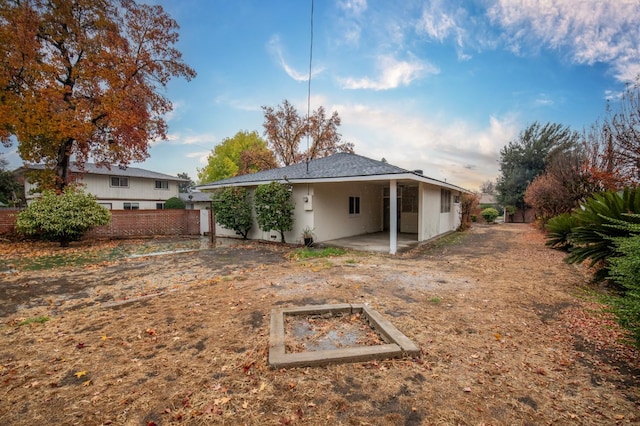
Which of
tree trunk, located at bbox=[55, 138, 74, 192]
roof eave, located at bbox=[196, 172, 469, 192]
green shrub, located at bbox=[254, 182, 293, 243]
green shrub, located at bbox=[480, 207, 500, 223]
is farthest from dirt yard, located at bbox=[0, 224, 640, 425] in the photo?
green shrub, located at bbox=[480, 207, 500, 223]

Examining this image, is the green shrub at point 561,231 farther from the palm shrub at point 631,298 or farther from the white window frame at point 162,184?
the white window frame at point 162,184

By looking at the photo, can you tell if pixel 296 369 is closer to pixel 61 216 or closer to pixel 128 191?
pixel 61 216

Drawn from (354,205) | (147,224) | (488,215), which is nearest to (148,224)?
(147,224)

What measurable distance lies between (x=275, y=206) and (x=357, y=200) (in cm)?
432

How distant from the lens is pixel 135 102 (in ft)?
43.9

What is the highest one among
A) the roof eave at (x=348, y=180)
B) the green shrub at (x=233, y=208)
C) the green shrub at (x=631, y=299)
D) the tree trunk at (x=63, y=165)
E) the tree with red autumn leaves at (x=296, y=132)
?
the tree with red autumn leaves at (x=296, y=132)

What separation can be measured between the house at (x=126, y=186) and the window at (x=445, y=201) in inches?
881

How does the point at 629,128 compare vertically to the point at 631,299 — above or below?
above

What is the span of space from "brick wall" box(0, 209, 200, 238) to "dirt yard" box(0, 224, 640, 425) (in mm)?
8016

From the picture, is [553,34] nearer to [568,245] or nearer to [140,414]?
[568,245]

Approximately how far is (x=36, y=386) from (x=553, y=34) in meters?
14.7

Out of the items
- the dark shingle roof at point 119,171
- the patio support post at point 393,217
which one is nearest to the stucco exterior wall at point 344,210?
the patio support post at point 393,217

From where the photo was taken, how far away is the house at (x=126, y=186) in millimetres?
23406

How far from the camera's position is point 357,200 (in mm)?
13266
